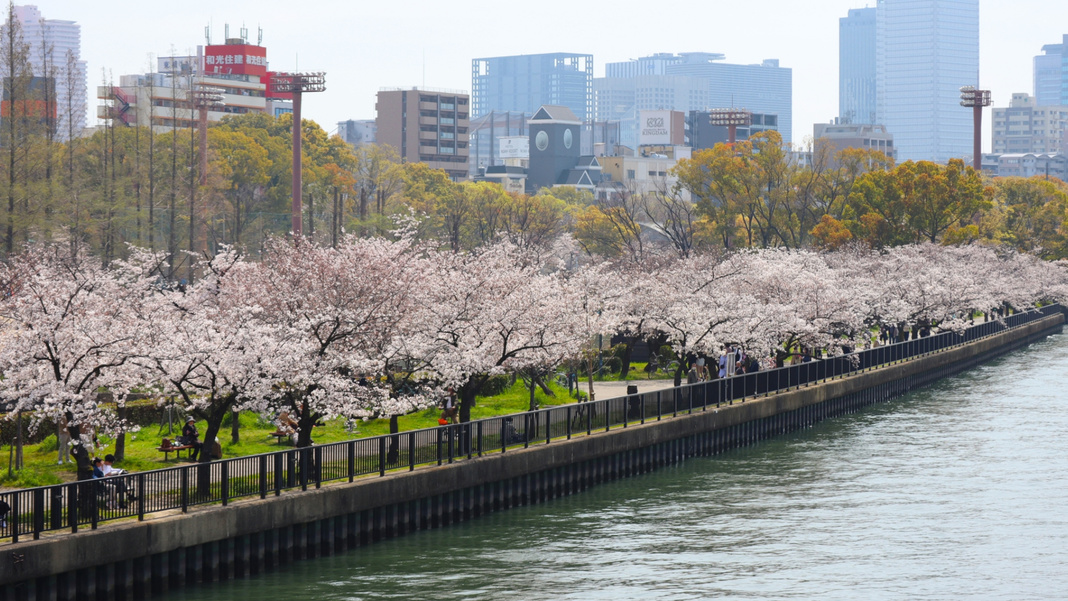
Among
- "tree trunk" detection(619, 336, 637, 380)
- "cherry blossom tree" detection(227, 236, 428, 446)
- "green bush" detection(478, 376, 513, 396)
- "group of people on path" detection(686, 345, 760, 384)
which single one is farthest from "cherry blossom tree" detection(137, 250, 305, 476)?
"tree trunk" detection(619, 336, 637, 380)

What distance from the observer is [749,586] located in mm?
28844

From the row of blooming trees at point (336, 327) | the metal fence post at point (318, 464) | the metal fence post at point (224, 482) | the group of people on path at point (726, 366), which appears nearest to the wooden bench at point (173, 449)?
the row of blooming trees at point (336, 327)

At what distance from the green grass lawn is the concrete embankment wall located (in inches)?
143

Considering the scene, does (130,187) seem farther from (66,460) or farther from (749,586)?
(749,586)

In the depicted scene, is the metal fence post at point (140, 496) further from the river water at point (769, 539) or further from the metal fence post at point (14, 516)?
the metal fence post at point (14, 516)

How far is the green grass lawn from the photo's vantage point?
106 ft

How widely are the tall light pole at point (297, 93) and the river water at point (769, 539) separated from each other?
66.9 m

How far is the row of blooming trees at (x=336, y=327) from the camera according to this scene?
30.2 m

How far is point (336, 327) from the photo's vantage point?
33.8m

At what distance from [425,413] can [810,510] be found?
15441mm

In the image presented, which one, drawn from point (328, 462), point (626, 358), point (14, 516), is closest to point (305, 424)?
point (328, 462)

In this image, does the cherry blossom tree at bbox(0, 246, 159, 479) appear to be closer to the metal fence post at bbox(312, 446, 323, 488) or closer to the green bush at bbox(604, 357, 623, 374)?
the metal fence post at bbox(312, 446, 323, 488)

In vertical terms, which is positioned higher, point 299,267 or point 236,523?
point 299,267

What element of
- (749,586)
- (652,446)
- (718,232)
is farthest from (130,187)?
(749,586)
